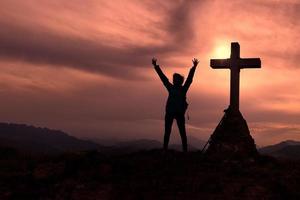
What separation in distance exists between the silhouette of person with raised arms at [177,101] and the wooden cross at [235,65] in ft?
9.28

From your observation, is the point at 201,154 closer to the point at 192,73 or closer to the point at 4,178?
the point at 192,73

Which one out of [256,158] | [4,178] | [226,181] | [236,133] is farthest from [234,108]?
[4,178]

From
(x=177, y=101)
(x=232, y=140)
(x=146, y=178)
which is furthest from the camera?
(x=232, y=140)

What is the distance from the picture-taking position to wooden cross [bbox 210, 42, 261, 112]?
19.5 m

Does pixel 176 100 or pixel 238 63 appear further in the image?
pixel 238 63

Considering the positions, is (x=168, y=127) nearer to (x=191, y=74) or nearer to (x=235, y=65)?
(x=191, y=74)

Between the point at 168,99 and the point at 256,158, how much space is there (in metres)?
3.97

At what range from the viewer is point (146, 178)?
570 inches

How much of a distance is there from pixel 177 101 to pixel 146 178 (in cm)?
388

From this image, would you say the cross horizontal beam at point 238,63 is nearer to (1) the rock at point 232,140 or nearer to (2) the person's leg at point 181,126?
(1) the rock at point 232,140

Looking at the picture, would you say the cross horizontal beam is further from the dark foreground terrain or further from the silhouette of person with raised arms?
the dark foreground terrain

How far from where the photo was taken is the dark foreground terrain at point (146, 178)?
13.6 meters

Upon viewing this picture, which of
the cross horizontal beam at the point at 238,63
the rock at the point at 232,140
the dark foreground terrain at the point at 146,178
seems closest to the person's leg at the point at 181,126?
the dark foreground terrain at the point at 146,178

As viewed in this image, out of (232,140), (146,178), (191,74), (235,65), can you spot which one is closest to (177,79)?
(191,74)
